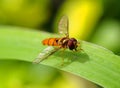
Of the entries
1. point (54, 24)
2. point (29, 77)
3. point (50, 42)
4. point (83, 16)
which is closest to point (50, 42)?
point (50, 42)

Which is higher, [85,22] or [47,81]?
[85,22]

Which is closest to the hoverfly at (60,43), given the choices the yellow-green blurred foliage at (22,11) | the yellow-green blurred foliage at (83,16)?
the yellow-green blurred foliage at (83,16)

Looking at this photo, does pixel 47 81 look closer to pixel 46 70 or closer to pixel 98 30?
pixel 46 70

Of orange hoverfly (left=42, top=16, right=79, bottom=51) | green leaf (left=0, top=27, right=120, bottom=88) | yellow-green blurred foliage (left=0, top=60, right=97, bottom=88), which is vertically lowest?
yellow-green blurred foliage (left=0, top=60, right=97, bottom=88)

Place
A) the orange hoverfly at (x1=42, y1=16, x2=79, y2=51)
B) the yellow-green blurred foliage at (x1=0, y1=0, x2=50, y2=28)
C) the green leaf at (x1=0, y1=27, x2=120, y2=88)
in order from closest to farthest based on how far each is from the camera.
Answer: the green leaf at (x1=0, y1=27, x2=120, y2=88)
the orange hoverfly at (x1=42, y1=16, x2=79, y2=51)
the yellow-green blurred foliage at (x1=0, y1=0, x2=50, y2=28)

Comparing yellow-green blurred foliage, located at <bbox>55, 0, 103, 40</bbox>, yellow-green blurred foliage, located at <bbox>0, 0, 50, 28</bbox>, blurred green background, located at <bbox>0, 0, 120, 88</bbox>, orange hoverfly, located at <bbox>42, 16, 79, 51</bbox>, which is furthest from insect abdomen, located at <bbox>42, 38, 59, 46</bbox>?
yellow-green blurred foliage, located at <bbox>0, 0, 50, 28</bbox>

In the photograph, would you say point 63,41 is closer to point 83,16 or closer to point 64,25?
point 64,25

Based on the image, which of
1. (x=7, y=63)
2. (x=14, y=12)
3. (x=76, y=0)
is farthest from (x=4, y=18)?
(x=7, y=63)

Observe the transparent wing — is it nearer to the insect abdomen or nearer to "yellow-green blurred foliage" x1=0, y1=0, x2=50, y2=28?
the insect abdomen
